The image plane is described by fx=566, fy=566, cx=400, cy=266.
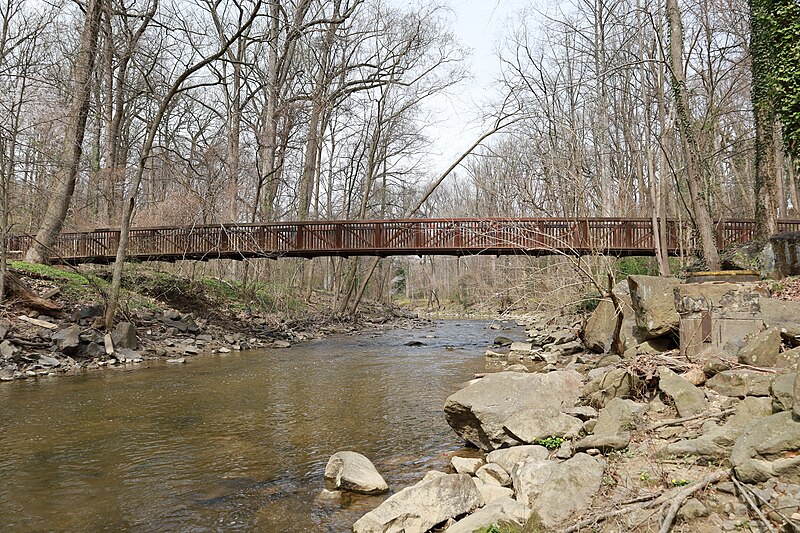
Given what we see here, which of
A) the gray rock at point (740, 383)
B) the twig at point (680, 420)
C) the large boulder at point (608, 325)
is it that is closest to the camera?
the twig at point (680, 420)

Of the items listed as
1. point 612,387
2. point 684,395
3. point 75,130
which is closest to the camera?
point 684,395

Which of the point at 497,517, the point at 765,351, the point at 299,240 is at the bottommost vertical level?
the point at 497,517

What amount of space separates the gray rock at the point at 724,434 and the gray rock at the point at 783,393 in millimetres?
186

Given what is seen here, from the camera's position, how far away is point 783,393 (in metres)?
4.37

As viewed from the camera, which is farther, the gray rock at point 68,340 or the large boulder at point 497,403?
the gray rock at point 68,340

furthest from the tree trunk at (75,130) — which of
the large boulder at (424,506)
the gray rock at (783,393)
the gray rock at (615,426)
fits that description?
the gray rock at (783,393)

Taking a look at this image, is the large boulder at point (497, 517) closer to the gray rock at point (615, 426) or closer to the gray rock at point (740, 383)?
the gray rock at point (615, 426)

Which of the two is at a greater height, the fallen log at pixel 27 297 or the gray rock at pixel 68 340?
the fallen log at pixel 27 297

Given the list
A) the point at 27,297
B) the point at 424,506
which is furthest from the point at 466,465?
the point at 27,297

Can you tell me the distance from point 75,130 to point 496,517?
58.2ft

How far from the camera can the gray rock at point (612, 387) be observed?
6656mm

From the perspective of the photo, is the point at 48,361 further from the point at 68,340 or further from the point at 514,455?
the point at 514,455

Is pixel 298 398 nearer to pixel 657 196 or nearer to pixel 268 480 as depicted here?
pixel 268 480

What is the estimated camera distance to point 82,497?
5117mm
